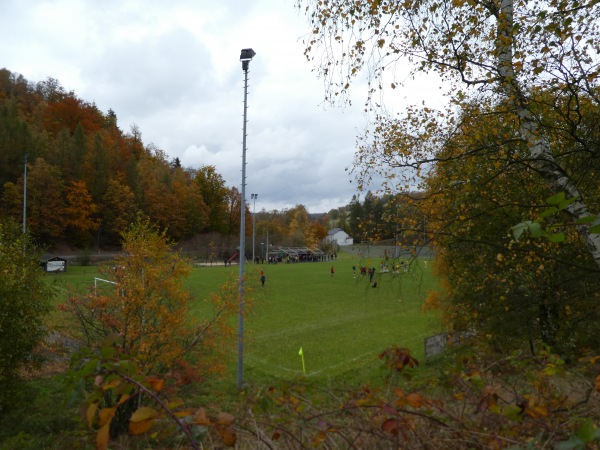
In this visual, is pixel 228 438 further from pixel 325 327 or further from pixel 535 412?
pixel 325 327

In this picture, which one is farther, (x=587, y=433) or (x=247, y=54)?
(x=247, y=54)

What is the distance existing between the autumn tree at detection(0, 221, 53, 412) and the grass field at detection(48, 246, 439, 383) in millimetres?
794

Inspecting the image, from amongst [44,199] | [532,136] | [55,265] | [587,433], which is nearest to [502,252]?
[532,136]

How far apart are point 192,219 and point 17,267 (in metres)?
64.4

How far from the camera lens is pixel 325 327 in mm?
25094

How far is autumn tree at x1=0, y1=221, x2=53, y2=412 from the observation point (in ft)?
35.1

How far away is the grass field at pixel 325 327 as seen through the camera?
16625 millimetres

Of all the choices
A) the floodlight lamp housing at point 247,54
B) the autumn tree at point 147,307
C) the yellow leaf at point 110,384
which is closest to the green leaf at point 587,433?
the yellow leaf at point 110,384

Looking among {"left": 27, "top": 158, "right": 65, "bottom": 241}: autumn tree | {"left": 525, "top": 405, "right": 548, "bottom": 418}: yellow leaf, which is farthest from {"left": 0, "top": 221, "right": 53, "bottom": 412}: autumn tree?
{"left": 27, "top": 158, "right": 65, "bottom": 241}: autumn tree

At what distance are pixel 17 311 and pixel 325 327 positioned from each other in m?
16.9

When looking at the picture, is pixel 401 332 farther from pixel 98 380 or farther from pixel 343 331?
pixel 98 380

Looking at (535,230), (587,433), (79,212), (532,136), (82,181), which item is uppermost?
(82,181)

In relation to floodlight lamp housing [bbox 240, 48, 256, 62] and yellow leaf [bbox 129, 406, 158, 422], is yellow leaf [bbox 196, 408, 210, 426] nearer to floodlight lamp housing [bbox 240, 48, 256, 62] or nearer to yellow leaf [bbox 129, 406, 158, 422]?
yellow leaf [bbox 129, 406, 158, 422]

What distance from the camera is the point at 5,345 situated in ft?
34.9
